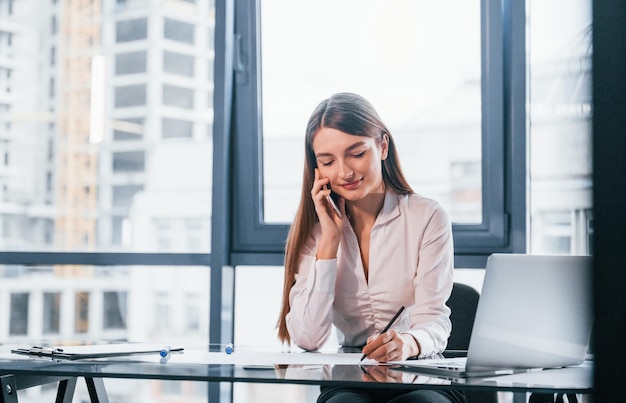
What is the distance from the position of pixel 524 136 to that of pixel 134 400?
194 cm

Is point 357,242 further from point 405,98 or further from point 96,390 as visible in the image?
point 405,98

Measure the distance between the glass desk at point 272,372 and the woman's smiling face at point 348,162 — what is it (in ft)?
1.94

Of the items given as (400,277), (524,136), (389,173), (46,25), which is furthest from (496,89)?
(46,25)

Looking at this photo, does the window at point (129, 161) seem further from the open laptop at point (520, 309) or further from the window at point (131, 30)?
the open laptop at point (520, 309)

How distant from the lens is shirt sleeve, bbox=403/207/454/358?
1876 mm

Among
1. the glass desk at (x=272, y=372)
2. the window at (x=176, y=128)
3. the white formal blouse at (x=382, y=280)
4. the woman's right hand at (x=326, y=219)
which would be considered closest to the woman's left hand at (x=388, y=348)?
the glass desk at (x=272, y=372)

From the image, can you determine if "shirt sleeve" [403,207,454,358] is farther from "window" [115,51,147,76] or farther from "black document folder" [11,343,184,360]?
"window" [115,51,147,76]

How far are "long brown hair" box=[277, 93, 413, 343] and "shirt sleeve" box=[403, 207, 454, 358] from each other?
187 millimetres

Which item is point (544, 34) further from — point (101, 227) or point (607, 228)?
point (607, 228)

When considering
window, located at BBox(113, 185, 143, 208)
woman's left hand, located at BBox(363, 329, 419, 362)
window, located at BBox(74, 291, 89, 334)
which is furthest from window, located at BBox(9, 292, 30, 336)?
woman's left hand, located at BBox(363, 329, 419, 362)

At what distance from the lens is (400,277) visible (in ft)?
6.97

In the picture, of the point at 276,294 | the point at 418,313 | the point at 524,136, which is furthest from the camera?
the point at 276,294

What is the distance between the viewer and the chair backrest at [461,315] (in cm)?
218

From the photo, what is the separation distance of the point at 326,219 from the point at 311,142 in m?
0.25
